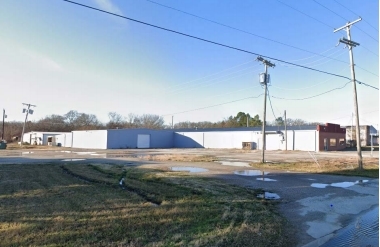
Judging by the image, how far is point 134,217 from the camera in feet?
16.9

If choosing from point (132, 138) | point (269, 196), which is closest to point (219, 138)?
point (132, 138)

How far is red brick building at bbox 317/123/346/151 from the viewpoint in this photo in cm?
3994

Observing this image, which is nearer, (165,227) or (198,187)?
(165,227)

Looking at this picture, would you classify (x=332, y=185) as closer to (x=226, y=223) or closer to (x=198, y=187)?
(x=198, y=187)

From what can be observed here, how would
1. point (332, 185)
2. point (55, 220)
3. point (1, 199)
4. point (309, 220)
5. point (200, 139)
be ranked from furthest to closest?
point (200, 139) → point (332, 185) → point (1, 199) → point (309, 220) → point (55, 220)

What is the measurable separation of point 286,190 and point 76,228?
22.8ft

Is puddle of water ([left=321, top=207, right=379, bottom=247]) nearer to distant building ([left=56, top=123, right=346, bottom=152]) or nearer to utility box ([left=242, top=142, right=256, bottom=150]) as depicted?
distant building ([left=56, top=123, right=346, bottom=152])

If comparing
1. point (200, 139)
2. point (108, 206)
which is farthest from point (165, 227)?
point (200, 139)

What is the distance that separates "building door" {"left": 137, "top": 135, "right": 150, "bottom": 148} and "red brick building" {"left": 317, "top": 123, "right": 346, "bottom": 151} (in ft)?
95.3

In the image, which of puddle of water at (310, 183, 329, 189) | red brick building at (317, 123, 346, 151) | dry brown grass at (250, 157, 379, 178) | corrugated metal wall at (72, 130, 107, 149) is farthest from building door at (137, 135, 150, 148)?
puddle of water at (310, 183, 329, 189)

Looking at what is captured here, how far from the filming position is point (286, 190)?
898 centimetres

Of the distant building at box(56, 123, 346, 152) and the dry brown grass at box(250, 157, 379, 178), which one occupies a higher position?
the distant building at box(56, 123, 346, 152)

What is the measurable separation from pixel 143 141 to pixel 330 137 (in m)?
31.8

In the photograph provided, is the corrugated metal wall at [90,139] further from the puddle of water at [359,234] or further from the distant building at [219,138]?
the puddle of water at [359,234]
